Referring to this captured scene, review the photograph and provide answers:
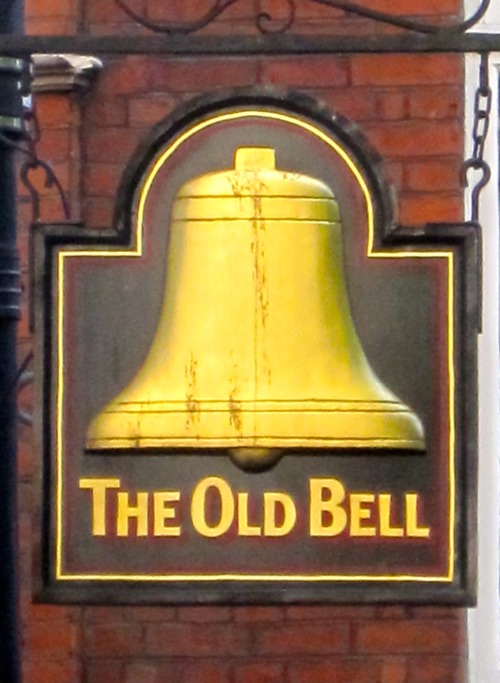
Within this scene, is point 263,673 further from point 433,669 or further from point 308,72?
point 308,72

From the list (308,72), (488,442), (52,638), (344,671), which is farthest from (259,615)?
(308,72)

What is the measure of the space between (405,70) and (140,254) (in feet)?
4.00

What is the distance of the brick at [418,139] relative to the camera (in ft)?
11.0

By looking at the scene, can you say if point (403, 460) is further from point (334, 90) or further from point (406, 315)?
point (334, 90)

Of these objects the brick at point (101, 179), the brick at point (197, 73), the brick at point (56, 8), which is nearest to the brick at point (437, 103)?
the brick at point (197, 73)

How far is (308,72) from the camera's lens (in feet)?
11.1

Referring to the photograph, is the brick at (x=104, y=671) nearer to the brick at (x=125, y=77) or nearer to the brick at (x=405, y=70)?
the brick at (x=125, y=77)

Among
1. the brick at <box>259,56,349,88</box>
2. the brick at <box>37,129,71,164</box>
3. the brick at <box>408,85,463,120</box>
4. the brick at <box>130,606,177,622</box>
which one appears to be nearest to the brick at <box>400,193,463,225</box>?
the brick at <box>408,85,463,120</box>

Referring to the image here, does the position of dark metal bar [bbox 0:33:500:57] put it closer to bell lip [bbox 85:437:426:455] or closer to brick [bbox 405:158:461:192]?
bell lip [bbox 85:437:426:455]

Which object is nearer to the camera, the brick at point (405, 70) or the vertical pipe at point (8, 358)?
the vertical pipe at point (8, 358)

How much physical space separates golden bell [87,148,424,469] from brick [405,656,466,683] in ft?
3.73

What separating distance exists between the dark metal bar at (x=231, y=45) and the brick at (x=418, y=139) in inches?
37.7

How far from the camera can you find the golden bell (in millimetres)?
2271

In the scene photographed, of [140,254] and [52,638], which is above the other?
[140,254]
